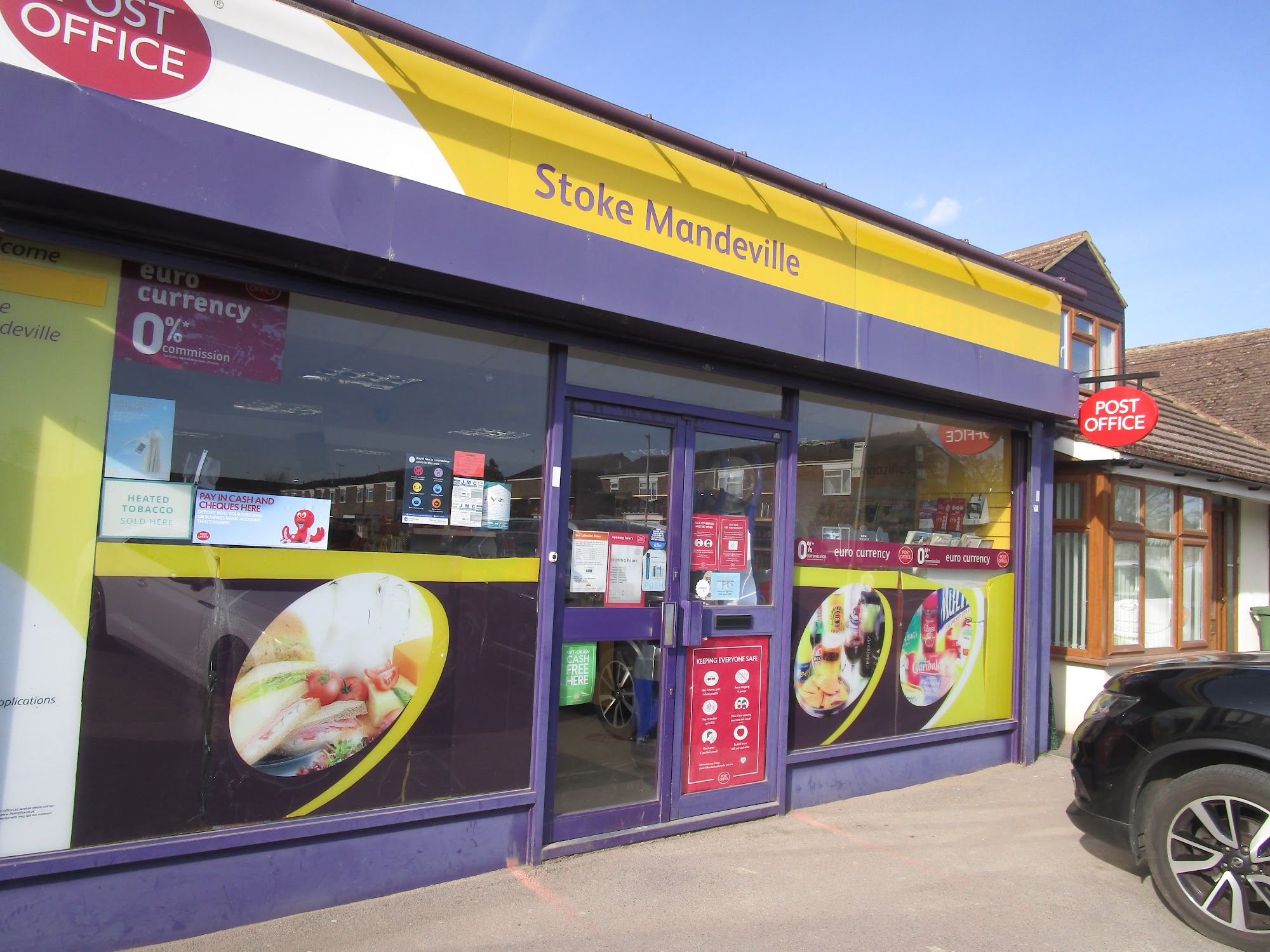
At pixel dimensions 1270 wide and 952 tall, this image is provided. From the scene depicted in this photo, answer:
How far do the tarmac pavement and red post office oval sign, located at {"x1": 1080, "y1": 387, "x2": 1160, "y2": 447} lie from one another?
3637mm

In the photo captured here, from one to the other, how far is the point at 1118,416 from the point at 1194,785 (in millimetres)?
Result: 4276

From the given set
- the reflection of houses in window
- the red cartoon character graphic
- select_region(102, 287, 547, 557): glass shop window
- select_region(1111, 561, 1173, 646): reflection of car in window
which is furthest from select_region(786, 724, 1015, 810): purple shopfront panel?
the red cartoon character graphic

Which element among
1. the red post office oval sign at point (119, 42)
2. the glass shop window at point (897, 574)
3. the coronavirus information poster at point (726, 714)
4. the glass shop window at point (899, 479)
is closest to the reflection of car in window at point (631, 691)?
the coronavirus information poster at point (726, 714)

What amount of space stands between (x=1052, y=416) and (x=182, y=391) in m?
6.71

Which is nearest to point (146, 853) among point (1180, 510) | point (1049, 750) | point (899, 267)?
point (899, 267)

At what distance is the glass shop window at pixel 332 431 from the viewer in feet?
12.0

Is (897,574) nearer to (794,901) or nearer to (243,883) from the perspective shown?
(794,901)

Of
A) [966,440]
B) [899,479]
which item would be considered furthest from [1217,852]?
[966,440]

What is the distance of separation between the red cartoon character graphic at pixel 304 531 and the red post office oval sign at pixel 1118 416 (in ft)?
22.1

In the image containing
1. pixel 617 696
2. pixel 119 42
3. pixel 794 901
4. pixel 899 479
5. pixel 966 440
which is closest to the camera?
pixel 119 42

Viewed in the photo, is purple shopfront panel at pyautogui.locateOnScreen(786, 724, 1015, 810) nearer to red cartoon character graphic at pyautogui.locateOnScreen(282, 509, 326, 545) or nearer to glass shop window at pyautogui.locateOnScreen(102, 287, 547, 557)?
glass shop window at pyautogui.locateOnScreen(102, 287, 547, 557)

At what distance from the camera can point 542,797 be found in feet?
14.8

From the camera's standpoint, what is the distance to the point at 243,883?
12.2 ft

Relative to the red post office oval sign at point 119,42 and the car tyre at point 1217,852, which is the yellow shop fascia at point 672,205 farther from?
the car tyre at point 1217,852
